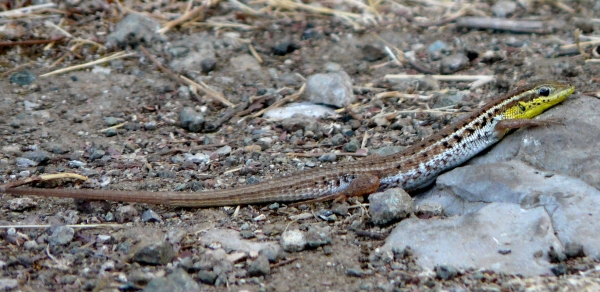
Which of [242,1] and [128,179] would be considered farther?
[242,1]

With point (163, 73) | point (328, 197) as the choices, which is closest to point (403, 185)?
point (328, 197)

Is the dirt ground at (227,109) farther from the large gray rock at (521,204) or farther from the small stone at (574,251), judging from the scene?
the large gray rock at (521,204)

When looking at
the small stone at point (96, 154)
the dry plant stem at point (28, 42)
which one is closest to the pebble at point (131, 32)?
the dry plant stem at point (28, 42)

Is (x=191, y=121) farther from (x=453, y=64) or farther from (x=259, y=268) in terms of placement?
(x=453, y=64)

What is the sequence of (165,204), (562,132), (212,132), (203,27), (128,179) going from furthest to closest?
1. (203,27)
2. (212,132)
3. (128,179)
4. (562,132)
5. (165,204)

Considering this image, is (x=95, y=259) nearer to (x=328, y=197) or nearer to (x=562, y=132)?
(x=328, y=197)

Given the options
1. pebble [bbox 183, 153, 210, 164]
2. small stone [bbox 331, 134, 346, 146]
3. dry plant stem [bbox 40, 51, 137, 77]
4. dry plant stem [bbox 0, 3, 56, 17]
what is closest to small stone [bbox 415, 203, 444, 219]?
small stone [bbox 331, 134, 346, 146]

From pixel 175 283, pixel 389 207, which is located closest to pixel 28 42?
pixel 175 283
